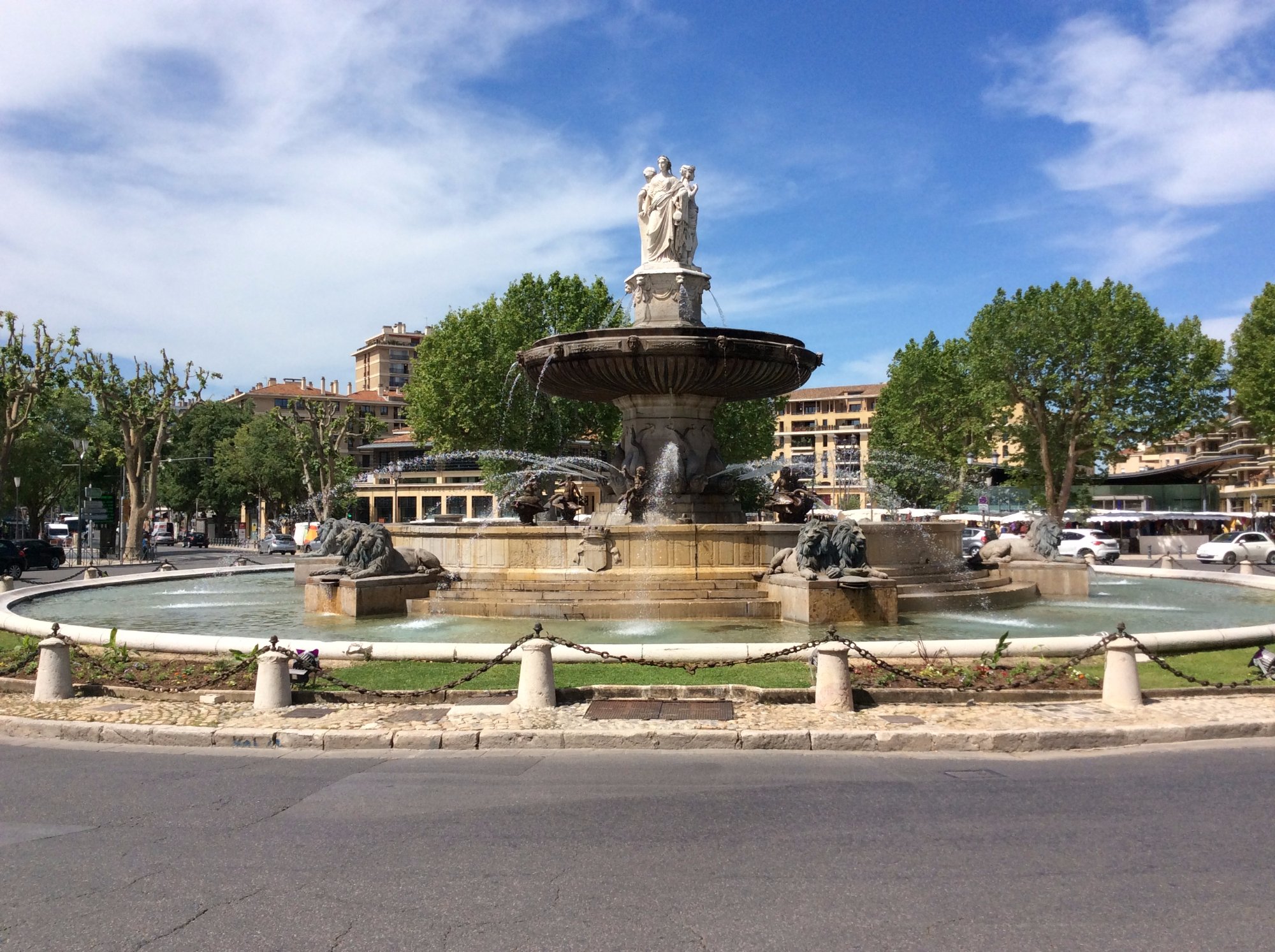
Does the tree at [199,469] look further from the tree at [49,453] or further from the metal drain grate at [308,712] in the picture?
the metal drain grate at [308,712]

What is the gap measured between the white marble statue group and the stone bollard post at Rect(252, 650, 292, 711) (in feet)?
43.4

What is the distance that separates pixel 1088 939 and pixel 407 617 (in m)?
12.2

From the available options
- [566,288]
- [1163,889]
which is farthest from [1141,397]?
[1163,889]

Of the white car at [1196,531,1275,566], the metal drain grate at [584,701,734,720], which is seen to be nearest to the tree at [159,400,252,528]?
the white car at [1196,531,1275,566]

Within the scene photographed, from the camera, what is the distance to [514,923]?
446 cm

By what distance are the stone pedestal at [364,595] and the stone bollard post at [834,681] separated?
8.26 m

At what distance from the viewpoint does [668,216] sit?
2000cm

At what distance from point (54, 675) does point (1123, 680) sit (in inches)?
391

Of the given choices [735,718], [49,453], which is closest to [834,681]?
[735,718]

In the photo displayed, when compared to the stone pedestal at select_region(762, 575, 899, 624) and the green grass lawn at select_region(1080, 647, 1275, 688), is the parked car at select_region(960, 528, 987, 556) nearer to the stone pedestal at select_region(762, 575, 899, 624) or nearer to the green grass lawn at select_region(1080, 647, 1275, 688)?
the stone pedestal at select_region(762, 575, 899, 624)

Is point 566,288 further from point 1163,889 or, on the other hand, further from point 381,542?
point 1163,889

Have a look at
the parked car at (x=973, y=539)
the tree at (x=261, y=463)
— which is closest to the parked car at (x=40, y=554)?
the tree at (x=261, y=463)

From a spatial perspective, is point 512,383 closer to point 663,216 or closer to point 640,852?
point 663,216

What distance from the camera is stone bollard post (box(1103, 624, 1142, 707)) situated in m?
8.79
